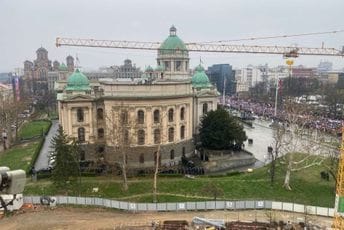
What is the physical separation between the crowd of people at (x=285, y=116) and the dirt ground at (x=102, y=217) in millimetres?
26341

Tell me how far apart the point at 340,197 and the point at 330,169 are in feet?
81.2

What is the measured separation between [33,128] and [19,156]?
128 feet

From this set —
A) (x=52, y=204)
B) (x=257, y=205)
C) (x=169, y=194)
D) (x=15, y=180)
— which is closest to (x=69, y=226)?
(x=52, y=204)

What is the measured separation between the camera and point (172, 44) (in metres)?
103

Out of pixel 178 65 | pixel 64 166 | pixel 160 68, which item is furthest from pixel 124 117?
pixel 178 65

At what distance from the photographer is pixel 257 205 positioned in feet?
170

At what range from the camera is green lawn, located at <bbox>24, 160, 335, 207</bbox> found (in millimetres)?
56344

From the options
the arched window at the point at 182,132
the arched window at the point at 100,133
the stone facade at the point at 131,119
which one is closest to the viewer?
the stone facade at the point at 131,119

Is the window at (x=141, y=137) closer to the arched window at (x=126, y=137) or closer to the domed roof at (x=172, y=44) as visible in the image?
the arched window at (x=126, y=137)

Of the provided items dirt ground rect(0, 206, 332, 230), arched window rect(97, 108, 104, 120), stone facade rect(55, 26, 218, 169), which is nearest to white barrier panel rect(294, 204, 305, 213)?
dirt ground rect(0, 206, 332, 230)

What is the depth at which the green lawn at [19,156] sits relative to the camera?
7319 centimetres

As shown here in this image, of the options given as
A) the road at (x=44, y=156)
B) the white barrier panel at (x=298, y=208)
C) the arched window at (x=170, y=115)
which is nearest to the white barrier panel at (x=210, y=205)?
the white barrier panel at (x=298, y=208)

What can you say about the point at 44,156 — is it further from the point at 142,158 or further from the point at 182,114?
the point at 182,114

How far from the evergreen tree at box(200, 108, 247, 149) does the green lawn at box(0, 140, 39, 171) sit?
116 ft
